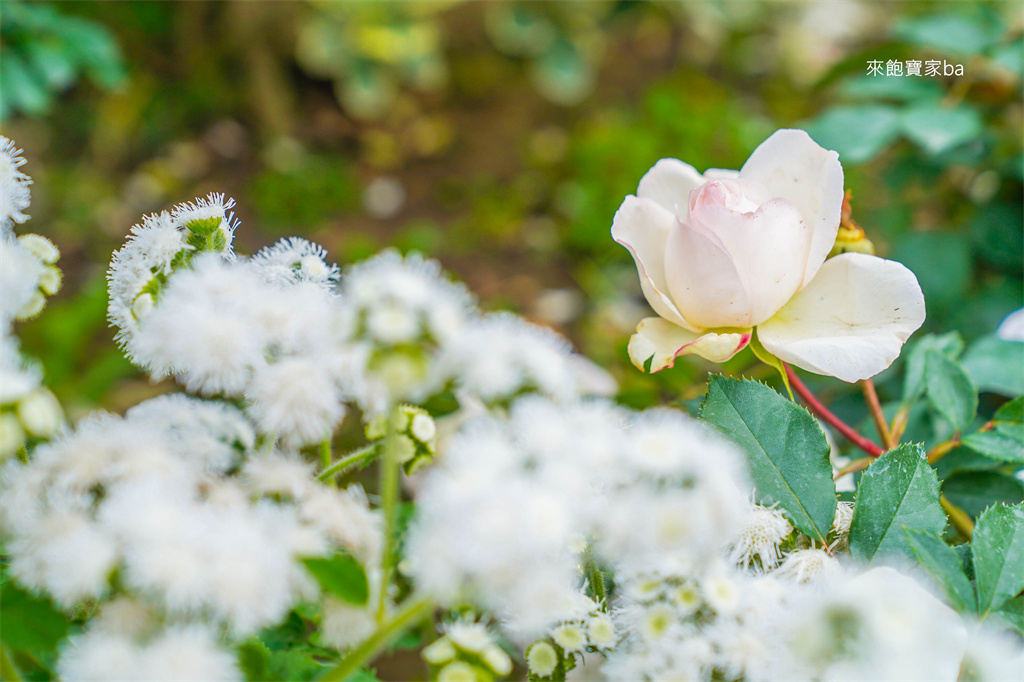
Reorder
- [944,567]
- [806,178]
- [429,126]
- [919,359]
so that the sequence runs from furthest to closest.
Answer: [429,126]
[919,359]
[806,178]
[944,567]

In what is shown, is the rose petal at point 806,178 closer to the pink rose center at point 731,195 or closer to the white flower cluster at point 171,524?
the pink rose center at point 731,195

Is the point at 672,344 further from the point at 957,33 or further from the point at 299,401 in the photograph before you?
the point at 957,33

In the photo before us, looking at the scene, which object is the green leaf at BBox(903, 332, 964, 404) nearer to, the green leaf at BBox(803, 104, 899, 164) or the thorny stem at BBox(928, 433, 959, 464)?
the thorny stem at BBox(928, 433, 959, 464)

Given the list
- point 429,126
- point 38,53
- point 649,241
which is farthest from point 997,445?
point 429,126

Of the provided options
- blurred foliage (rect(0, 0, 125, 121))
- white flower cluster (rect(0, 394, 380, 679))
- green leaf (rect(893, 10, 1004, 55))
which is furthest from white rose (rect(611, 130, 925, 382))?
blurred foliage (rect(0, 0, 125, 121))

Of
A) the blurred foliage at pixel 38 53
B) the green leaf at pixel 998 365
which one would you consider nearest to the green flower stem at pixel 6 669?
the green leaf at pixel 998 365

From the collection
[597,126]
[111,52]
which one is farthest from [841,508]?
[597,126]
